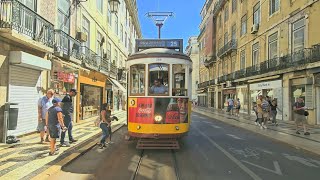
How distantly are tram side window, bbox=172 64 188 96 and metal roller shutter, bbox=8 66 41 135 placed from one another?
559cm

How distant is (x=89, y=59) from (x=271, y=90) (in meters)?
14.9

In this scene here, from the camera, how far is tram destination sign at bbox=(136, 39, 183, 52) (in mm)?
12781

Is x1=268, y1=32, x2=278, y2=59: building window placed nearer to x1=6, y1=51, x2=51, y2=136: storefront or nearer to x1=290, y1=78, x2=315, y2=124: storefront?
x1=290, y1=78, x2=315, y2=124: storefront

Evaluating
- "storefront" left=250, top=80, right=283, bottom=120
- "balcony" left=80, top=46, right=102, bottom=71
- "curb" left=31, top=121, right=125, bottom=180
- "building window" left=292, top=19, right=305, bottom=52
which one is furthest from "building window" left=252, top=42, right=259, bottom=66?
"curb" left=31, top=121, right=125, bottom=180

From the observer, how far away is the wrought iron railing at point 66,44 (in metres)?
16.0

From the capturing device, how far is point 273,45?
28.1 metres

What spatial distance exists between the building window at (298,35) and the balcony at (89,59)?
1401 cm

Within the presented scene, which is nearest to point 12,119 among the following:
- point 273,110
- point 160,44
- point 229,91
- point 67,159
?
point 67,159

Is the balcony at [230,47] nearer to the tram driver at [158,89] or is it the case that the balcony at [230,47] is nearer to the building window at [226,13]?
the building window at [226,13]

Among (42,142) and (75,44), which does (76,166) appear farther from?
(75,44)

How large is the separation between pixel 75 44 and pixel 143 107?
33.1ft

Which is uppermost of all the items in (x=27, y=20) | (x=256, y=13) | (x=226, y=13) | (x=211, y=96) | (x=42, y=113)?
(x=226, y=13)

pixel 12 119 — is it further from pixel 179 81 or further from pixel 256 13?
pixel 256 13

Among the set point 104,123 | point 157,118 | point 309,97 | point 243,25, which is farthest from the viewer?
point 243,25
